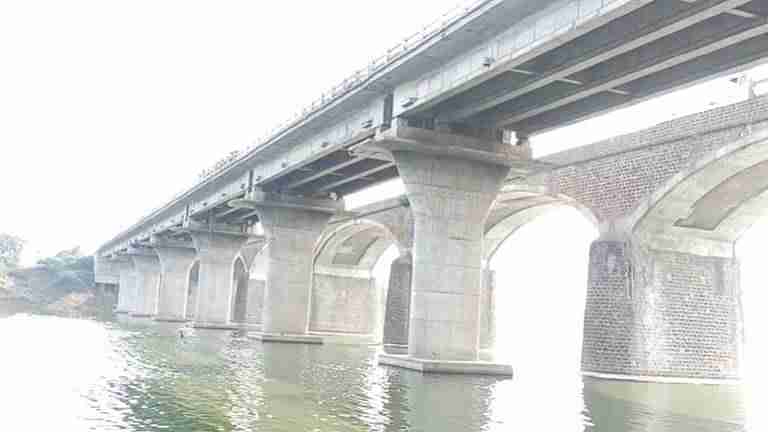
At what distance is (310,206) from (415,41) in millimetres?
22166

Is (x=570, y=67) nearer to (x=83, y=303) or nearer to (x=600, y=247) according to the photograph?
(x=600, y=247)

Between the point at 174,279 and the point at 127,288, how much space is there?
33.4 m

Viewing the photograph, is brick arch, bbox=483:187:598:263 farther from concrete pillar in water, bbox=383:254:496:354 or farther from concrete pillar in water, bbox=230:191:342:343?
concrete pillar in water, bbox=230:191:342:343

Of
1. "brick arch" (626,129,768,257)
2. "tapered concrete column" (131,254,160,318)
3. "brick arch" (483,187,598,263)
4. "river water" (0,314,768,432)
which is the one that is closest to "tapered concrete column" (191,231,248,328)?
"brick arch" (483,187,598,263)

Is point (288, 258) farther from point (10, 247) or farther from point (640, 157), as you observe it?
point (10, 247)

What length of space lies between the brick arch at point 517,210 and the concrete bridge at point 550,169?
0.25 meters

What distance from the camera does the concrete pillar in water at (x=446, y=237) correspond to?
28219mm

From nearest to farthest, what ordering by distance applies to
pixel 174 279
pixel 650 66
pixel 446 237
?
pixel 650 66 → pixel 446 237 → pixel 174 279

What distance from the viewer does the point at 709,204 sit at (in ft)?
109

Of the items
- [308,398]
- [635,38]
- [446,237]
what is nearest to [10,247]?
[446,237]

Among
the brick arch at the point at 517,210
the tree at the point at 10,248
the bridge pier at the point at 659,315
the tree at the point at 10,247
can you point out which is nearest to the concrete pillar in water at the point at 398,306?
the brick arch at the point at 517,210

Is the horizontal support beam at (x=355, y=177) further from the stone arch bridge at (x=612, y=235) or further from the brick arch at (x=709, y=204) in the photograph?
the brick arch at (x=709, y=204)

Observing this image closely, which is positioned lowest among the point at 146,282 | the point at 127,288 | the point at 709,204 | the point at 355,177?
the point at 127,288

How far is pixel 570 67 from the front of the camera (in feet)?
71.7
